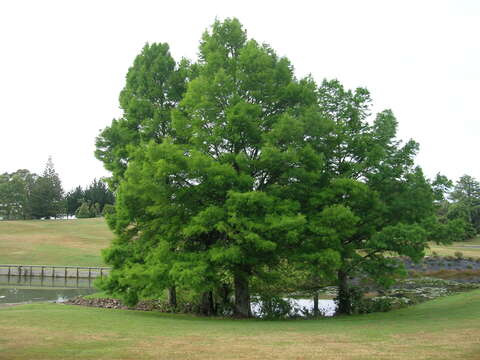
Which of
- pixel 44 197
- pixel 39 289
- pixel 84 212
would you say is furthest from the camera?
pixel 84 212

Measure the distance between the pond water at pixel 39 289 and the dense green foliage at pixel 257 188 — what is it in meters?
11.1

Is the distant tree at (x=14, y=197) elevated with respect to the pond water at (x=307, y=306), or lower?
elevated

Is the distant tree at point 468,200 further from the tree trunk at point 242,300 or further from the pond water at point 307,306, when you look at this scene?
the tree trunk at point 242,300

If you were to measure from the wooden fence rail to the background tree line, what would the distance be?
144 ft

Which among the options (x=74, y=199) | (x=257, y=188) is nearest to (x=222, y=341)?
(x=257, y=188)

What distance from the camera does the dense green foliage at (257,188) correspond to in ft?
58.5

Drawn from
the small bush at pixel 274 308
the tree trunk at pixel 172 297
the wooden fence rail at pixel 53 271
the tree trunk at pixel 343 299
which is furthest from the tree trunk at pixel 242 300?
the wooden fence rail at pixel 53 271

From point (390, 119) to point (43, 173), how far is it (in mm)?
104714

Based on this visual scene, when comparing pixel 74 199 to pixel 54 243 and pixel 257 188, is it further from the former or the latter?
pixel 257 188

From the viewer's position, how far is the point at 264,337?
40.9 ft

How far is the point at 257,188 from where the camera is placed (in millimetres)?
20203

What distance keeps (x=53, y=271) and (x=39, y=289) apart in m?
12.4

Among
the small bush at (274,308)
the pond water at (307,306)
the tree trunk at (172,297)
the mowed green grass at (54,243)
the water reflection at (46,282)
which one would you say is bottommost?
the pond water at (307,306)

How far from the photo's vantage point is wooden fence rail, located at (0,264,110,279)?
48031 mm
